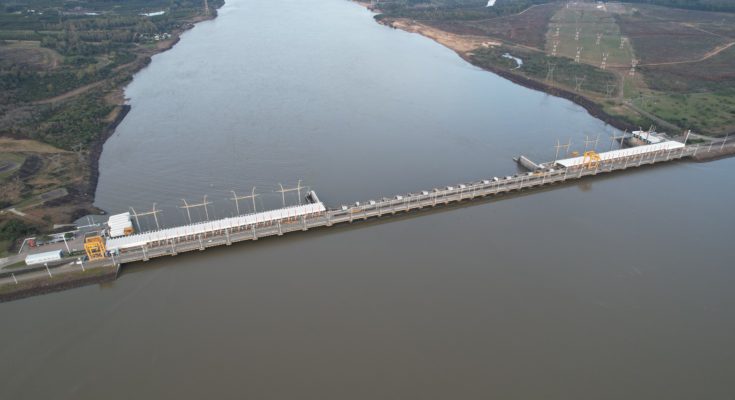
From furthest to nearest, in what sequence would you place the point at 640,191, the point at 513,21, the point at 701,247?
the point at 513,21
the point at 640,191
the point at 701,247

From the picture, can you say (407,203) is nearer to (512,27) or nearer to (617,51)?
(617,51)

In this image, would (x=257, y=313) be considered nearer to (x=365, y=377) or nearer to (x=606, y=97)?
(x=365, y=377)

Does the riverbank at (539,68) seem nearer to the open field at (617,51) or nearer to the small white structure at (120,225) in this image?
the open field at (617,51)

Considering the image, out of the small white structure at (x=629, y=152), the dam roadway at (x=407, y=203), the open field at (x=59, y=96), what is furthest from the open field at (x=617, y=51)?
the open field at (x=59, y=96)

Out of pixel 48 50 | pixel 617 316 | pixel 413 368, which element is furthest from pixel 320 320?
pixel 48 50

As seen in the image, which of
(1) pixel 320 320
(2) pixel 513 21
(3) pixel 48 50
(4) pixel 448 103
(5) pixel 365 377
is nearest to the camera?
(5) pixel 365 377

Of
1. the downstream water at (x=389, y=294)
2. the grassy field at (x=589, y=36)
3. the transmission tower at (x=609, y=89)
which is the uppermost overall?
the grassy field at (x=589, y=36)

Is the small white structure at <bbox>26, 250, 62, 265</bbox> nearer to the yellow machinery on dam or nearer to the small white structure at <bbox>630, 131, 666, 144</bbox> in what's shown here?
the yellow machinery on dam
